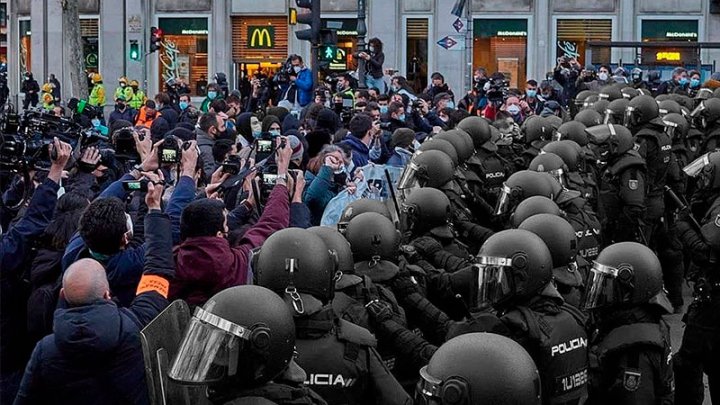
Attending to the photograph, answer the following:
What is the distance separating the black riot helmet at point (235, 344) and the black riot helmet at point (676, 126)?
9460 millimetres

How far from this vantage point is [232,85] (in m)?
37.3

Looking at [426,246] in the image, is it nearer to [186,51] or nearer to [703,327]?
[703,327]

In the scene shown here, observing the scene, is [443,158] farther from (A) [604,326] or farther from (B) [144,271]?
(B) [144,271]

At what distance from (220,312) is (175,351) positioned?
433 millimetres

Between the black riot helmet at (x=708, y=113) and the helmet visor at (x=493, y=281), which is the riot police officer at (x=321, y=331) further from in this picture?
the black riot helmet at (x=708, y=113)

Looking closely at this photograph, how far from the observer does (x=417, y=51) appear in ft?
118

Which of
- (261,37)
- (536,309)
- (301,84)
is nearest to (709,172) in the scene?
(536,309)

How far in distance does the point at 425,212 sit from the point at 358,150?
3588mm

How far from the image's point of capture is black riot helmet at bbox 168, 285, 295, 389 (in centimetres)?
403

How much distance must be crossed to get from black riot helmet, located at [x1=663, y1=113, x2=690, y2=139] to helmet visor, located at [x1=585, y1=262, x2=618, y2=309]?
7214mm

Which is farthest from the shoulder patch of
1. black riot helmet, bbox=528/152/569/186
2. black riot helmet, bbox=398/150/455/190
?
black riot helmet, bbox=528/152/569/186

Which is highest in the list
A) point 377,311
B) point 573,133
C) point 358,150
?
point 573,133

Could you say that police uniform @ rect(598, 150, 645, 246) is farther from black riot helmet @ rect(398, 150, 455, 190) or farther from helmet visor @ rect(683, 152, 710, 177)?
black riot helmet @ rect(398, 150, 455, 190)

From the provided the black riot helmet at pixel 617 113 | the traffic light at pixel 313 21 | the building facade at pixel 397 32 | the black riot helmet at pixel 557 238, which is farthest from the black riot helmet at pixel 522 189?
the building facade at pixel 397 32
